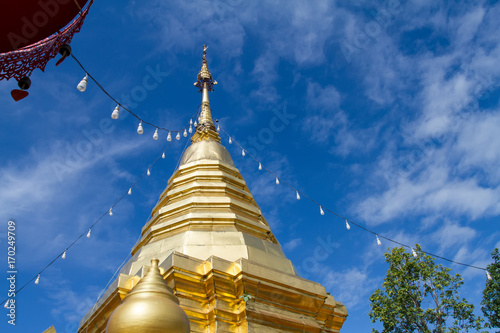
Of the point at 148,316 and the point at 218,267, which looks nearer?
the point at 148,316

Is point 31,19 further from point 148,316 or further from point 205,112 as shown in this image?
point 205,112

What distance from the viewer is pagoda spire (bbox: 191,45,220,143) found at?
1485cm

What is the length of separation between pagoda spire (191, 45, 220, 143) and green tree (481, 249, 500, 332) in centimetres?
1015

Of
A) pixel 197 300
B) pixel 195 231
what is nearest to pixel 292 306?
pixel 197 300

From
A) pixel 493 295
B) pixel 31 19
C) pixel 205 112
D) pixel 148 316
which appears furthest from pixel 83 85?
pixel 493 295

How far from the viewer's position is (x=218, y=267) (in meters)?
8.02

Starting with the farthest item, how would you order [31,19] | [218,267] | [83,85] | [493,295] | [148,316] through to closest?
[493,295] → [218,267] → [83,85] → [148,316] → [31,19]

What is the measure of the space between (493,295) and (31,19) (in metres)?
15.0

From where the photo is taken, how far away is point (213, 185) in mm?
11539

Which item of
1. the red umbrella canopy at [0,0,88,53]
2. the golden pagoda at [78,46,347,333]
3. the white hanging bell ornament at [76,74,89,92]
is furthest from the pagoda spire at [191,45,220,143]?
the red umbrella canopy at [0,0,88,53]

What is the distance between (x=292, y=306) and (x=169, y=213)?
4241 millimetres

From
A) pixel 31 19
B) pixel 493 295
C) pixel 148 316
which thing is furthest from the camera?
pixel 493 295

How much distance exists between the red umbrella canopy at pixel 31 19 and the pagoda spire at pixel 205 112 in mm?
10068

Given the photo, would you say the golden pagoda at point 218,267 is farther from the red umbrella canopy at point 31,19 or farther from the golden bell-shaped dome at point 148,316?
the red umbrella canopy at point 31,19
